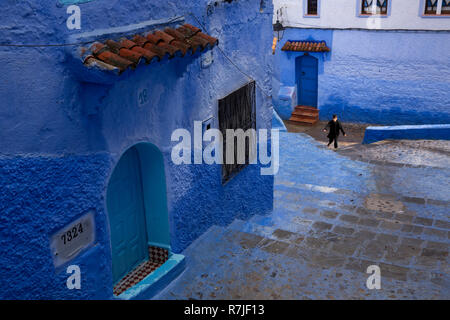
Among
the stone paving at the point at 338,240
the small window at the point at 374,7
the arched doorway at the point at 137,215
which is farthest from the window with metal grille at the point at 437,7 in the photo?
the arched doorway at the point at 137,215

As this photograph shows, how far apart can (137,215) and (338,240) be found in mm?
3380

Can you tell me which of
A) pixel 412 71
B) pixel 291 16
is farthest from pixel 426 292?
pixel 291 16

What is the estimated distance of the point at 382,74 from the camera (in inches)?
754

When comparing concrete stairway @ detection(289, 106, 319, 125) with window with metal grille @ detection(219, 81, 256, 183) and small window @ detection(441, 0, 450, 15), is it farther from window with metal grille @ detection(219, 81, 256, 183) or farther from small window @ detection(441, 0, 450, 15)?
window with metal grille @ detection(219, 81, 256, 183)

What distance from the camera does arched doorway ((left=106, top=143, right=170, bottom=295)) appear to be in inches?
235

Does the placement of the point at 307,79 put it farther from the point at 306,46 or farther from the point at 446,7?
the point at 446,7

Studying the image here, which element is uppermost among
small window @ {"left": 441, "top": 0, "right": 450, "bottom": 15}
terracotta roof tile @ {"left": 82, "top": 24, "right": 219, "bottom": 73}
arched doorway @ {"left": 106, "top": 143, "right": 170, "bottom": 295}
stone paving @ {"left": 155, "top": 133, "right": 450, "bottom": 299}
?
small window @ {"left": 441, "top": 0, "right": 450, "bottom": 15}

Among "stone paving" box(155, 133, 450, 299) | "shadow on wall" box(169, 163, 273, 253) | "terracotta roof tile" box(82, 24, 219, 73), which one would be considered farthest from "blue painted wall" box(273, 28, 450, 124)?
"terracotta roof tile" box(82, 24, 219, 73)

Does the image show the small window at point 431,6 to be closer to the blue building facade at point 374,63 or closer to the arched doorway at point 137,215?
the blue building facade at point 374,63

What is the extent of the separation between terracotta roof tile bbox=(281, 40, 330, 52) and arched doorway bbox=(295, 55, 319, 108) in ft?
2.16

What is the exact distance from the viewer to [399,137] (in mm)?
15078

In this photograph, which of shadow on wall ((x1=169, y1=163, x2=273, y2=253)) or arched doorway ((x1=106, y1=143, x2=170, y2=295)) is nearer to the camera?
arched doorway ((x1=106, y1=143, x2=170, y2=295))

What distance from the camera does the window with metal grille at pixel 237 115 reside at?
7.67m
